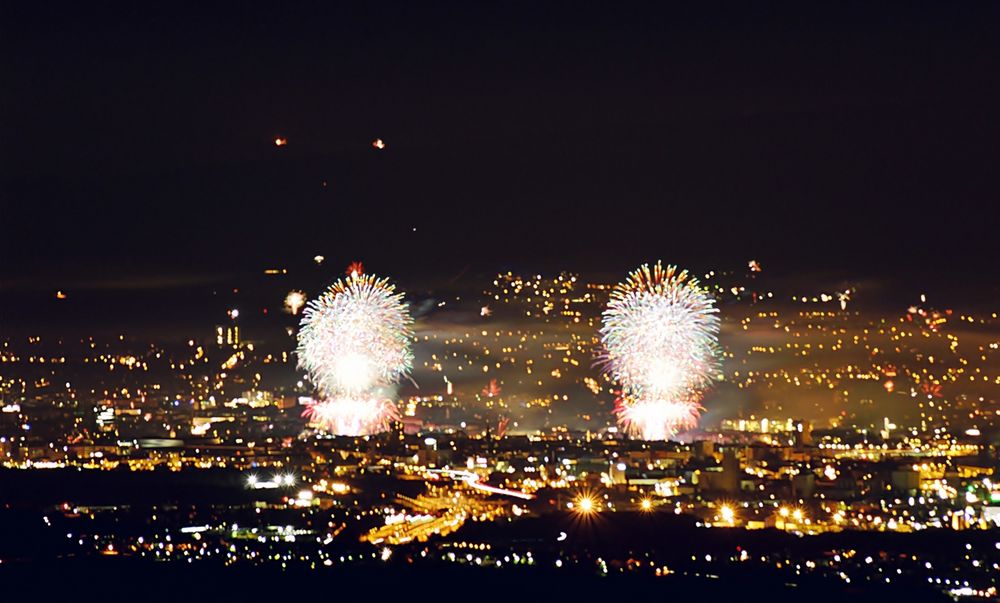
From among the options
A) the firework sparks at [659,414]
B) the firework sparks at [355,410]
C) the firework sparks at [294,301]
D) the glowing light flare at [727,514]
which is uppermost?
the firework sparks at [294,301]

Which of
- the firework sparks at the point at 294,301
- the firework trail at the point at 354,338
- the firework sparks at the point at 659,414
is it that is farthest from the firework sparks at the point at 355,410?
the firework sparks at the point at 294,301

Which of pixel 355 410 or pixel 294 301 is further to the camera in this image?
pixel 294 301

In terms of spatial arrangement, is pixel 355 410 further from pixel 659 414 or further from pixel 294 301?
pixel 294 301

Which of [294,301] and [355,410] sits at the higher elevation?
[294,301]

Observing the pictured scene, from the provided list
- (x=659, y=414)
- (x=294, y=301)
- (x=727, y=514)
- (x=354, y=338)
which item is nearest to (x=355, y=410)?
(x=354, y=338)

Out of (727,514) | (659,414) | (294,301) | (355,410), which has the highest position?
(294,301)

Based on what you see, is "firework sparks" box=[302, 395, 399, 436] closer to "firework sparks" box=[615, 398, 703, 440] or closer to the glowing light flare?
"firework sparks" box=[615, 398, 703, 440]

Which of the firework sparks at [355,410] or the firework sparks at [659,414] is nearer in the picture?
the firework sparks at [659,414]

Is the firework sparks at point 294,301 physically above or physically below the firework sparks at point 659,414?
above

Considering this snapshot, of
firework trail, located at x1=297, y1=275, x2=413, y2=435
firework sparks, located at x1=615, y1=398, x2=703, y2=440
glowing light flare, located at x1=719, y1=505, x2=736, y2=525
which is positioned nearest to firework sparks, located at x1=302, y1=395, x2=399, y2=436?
firework trail, located at x1=297, y1=275, x2=413, y2=435

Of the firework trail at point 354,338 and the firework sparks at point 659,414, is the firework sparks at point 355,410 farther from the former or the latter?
the firework sparks at point 659,414
